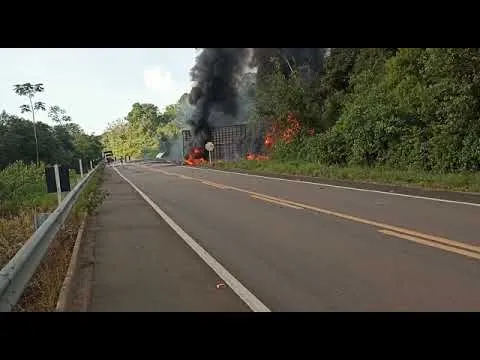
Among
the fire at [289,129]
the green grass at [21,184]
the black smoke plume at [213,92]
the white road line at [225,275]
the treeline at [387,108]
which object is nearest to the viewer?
the white road line at [225,275]

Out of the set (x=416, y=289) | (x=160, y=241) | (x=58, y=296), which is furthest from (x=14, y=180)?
(x=416, y=289)

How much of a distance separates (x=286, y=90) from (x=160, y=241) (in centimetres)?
2701

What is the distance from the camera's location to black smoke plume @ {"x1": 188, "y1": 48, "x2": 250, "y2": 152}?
49.9 meters

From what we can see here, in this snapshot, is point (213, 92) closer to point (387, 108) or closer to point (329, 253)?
point (387, 108)

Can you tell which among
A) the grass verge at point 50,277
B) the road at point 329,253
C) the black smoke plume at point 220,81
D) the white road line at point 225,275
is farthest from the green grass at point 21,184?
the black smoke plume at point 220,81

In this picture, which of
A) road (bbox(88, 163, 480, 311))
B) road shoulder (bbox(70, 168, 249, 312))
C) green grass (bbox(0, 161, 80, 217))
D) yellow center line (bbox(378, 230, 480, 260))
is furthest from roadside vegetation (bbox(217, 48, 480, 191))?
green grass (bbox(0, 161, 80, 217))

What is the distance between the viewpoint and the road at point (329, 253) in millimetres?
5270

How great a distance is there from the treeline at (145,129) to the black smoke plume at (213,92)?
1986 inches

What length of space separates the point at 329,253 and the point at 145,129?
370 ft

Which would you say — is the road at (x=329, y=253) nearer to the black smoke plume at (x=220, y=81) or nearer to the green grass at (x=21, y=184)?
the green grass at (x=21, y=184)

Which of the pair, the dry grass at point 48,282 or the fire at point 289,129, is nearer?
the dry grass at point 48,282

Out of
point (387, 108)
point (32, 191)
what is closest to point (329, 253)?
point (387, 108)
